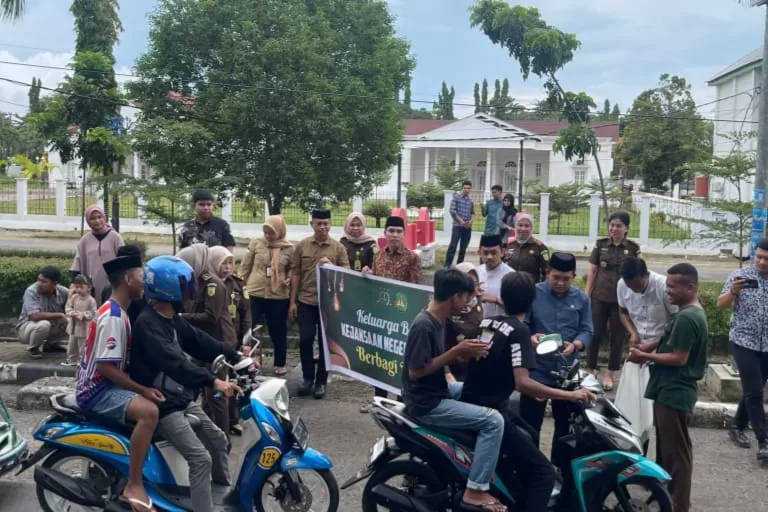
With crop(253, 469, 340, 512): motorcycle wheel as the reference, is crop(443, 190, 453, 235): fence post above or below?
above

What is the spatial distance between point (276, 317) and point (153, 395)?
3345 millimetres

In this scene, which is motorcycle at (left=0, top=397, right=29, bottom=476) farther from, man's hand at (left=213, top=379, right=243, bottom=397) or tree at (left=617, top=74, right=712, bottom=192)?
tree at (left=617, top=74, right=712, bottom=192)

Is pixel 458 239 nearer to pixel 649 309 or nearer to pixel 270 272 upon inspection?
pixel 270 272

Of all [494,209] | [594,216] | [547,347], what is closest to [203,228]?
[547,347]

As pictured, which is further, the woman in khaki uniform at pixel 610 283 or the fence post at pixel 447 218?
the fence post at pixel 447 218

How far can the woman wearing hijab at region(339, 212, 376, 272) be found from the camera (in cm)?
760

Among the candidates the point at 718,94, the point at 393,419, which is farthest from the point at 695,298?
the point at 718,94

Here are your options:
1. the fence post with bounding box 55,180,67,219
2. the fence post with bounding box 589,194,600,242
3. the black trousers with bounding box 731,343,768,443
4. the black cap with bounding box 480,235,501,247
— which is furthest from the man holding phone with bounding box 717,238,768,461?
the fence post with bounding box 55,180,67,219

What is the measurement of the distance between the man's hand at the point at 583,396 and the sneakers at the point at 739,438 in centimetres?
279

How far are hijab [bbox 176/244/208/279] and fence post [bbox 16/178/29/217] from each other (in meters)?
26.0

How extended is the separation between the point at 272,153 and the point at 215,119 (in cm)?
175

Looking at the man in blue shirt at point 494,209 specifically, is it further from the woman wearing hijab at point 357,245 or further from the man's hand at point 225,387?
the man's hand at point 225,387

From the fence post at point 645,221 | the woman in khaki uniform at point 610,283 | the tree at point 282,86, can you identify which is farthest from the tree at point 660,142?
the woman in khaki uniform at point 610,283

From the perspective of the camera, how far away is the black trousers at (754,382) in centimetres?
590
